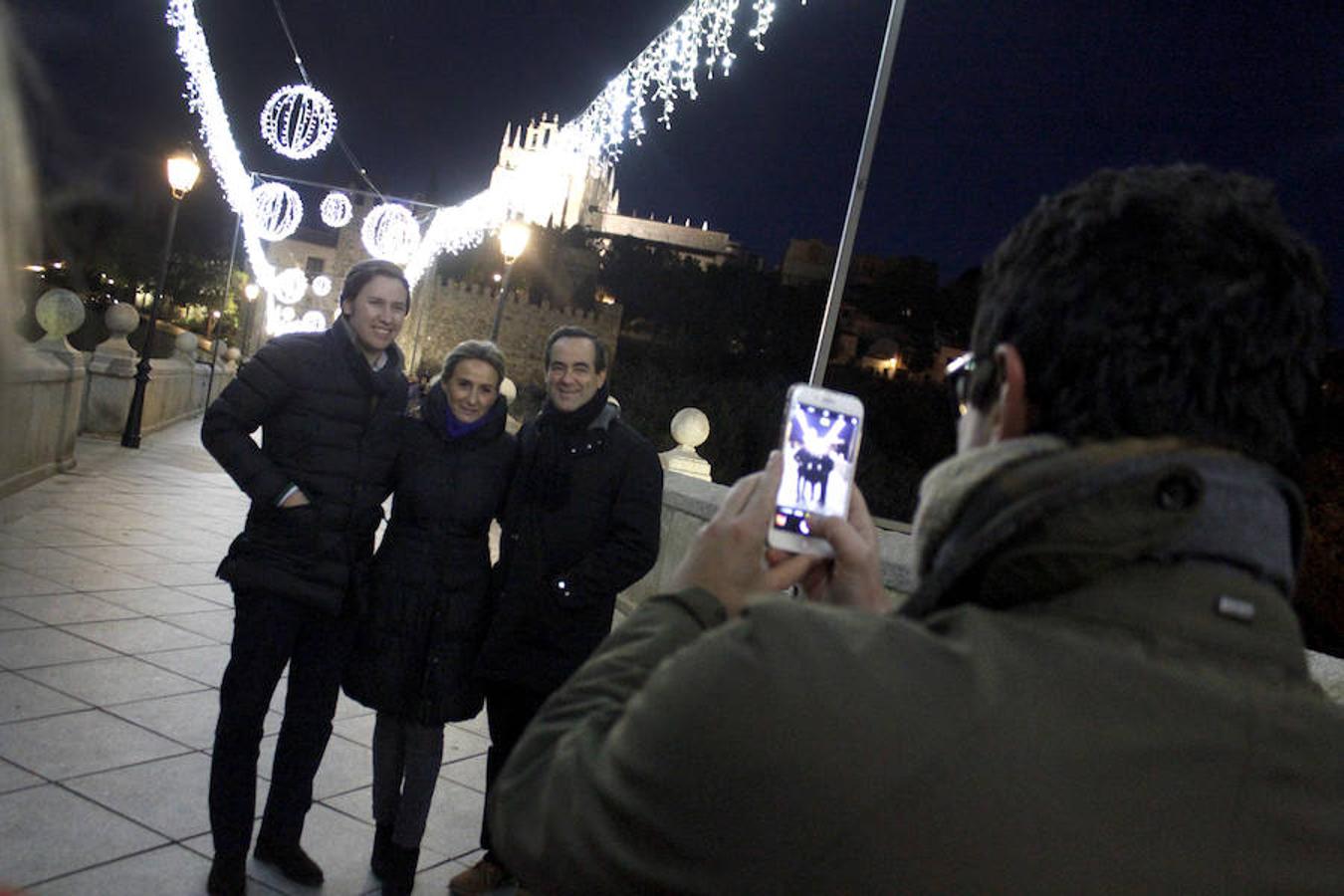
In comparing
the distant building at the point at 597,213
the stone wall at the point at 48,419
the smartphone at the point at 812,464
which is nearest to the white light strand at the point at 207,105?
the stone wall at the point at 48,419

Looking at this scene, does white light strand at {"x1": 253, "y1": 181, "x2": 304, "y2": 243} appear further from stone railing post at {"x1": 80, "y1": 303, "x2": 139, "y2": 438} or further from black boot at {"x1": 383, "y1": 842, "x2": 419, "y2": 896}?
black boot at {"x1": 383, "y1": 842, "x2": 419, "y2": 896}

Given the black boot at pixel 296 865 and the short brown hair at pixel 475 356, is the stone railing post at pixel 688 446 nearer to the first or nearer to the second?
the short brown hair at pixel 475 356

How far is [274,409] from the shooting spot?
358 centimetres

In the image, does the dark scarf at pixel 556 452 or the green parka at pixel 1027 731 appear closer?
the green parka at pixel 1027 731

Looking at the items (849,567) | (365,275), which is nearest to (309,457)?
(365,275)

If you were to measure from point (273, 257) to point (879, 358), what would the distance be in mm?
44773

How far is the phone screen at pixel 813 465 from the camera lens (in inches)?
52.3

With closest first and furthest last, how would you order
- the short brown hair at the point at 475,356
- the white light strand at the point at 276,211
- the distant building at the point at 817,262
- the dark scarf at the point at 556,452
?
the dark scarf at the point at 556,452 < the short brown hair at the point at 475,356 < the white light strand at the point at 276,211 < the distant building at the point at 817,262

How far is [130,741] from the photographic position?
4.23m

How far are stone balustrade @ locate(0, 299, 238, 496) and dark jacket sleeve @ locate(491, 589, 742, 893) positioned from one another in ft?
1.83

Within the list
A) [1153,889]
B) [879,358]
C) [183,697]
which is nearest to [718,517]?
[1153,889]

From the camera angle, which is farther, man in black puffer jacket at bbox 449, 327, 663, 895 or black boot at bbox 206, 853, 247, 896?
man in black puffer jacket at bbox 449, 327, 663, 895

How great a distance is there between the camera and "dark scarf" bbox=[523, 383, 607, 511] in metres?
3.71

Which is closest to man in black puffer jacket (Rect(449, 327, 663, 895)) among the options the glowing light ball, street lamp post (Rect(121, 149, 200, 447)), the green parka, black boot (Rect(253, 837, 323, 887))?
black boot (Rect(253, 837, 323, 887))
